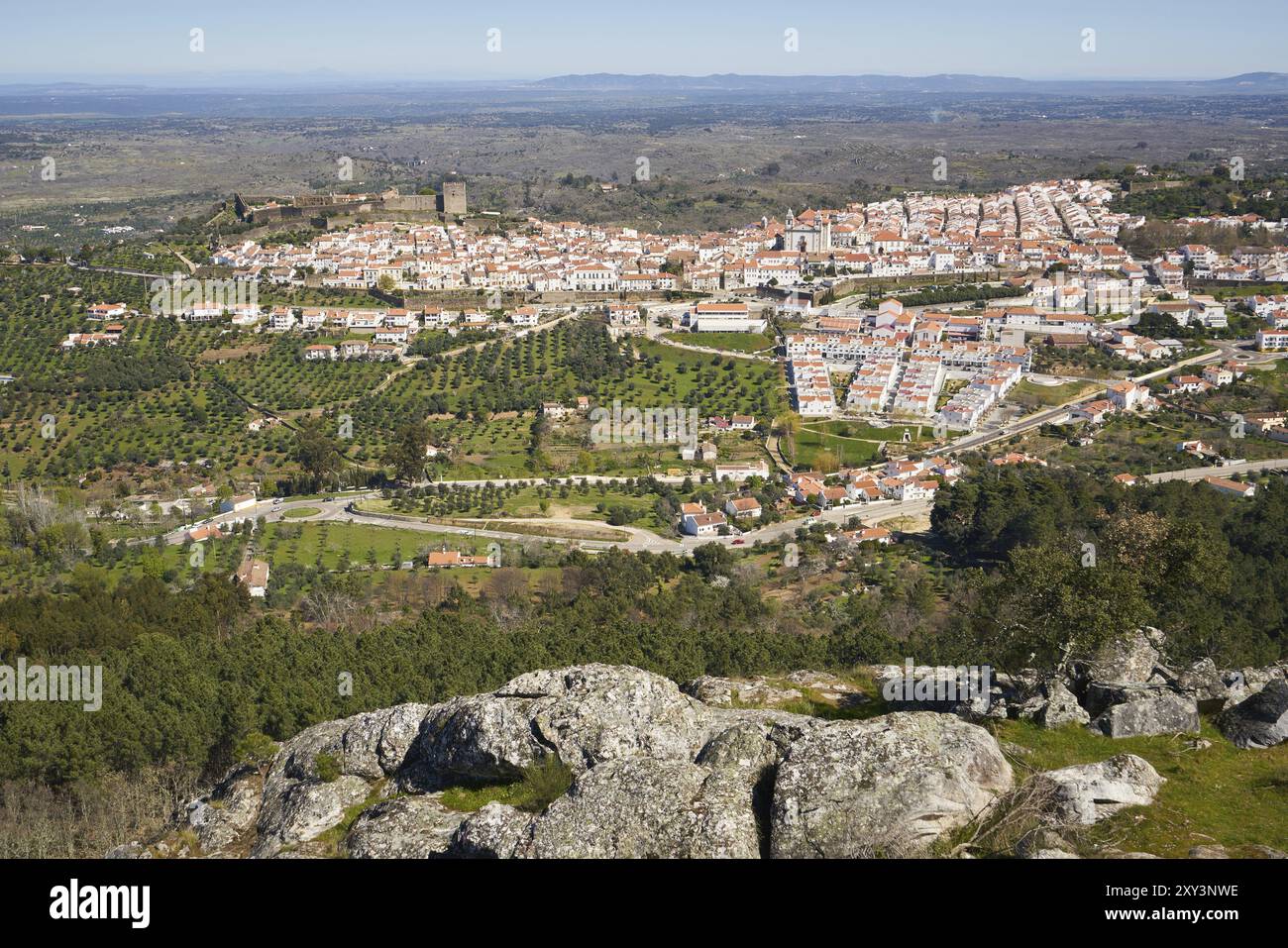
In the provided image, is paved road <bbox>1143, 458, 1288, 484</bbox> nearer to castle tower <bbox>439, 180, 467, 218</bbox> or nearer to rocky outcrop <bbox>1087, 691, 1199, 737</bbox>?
rocky outcrop <bbox>1087, 691, 1199, 737</bbox>

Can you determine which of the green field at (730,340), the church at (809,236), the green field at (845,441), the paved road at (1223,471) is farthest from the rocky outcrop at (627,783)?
the church at (809,236)

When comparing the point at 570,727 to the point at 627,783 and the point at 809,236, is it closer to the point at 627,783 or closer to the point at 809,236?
the point at 627,783

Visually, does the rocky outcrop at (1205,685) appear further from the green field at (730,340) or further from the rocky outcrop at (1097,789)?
the green field at (730,340)

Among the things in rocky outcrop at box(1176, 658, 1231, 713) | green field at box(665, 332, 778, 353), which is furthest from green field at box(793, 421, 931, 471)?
rocky outcrop at box(1176, 658, 1231, 713)

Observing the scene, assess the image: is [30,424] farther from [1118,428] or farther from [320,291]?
[1118,428]

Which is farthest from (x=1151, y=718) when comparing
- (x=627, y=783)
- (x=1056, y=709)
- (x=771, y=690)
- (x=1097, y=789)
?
(x=627, y=783)

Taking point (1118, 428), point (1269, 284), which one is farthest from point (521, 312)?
point (1269, 284)
